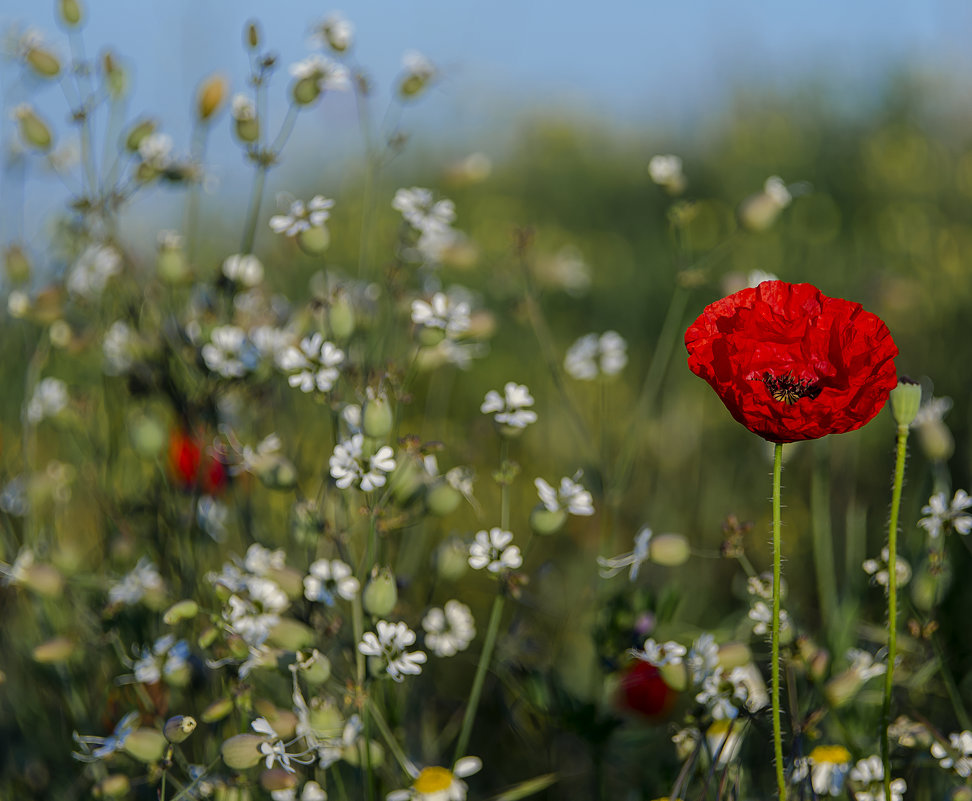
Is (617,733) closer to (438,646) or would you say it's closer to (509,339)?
(438,646)

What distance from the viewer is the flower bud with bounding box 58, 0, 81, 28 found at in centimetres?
154

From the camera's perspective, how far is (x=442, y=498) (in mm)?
1229

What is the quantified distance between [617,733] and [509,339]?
1.74 metres

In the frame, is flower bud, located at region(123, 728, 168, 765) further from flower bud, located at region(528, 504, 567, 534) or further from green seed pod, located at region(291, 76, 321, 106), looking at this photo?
green seed pod, located at region(291, 76, 321, 106)

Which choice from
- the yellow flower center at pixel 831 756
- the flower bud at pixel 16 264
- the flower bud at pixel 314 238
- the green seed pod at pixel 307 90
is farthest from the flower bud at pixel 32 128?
the yellow flower center at pixel 831 756

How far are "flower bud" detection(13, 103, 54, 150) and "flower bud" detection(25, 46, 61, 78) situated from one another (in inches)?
2.6

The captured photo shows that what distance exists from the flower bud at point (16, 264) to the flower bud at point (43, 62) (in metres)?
0.30

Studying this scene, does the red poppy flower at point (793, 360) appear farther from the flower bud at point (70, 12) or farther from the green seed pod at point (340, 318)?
the flower bud at point (70, 12)

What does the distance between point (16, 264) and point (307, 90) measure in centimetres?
64

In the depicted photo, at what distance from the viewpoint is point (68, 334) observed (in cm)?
164

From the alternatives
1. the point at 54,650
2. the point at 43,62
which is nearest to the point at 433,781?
the point at 54,650

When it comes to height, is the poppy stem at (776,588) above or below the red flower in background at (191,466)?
above

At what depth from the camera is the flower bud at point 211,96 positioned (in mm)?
1623

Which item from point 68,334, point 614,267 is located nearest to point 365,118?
point 68,334
